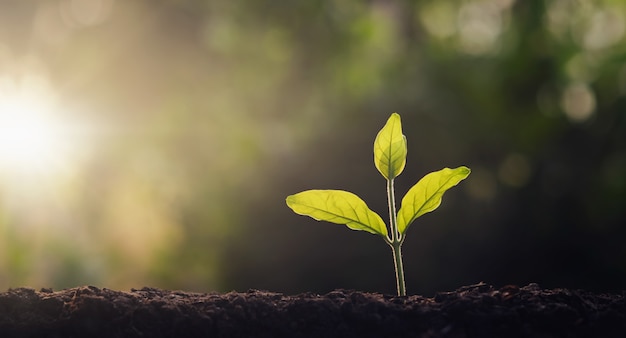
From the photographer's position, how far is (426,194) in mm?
1021

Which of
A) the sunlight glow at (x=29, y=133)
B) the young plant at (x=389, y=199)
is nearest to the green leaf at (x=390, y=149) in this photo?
the young plant at (x=389, y=199)

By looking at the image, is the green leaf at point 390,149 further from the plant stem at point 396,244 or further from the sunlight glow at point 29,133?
the sunlight glow at point 29,133

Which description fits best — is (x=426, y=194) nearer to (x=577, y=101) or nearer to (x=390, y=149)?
(x=390, y=149)

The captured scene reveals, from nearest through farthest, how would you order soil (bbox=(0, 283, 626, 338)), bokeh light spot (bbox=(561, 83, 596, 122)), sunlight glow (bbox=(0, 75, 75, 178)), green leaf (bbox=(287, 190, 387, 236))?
soil (bbox=(0, 283, 626, 338)), green leaf (bbox=(287, 190, 387, 236)), sunlight glow (bbox=(0, 75, 75, 178)), bokeh light spot (bbox=(561, 83, 596, 122))

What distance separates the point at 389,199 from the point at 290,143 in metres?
4.33

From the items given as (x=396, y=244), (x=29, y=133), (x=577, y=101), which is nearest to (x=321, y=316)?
(x=396, y=244)

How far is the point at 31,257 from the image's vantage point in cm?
483

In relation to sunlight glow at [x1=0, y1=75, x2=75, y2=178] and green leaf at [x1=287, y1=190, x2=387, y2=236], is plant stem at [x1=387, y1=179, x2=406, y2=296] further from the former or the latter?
sunlight glow at [x1=0, y1=75, x2=75, y2=178]

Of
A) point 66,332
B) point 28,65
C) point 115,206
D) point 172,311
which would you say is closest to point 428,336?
point 172,311

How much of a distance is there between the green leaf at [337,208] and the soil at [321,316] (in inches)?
5.4

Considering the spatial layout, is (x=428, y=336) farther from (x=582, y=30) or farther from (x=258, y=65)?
(x=582, y=30)

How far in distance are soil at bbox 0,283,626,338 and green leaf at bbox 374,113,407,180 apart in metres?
0.20

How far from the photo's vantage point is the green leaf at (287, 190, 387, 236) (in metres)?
0.99

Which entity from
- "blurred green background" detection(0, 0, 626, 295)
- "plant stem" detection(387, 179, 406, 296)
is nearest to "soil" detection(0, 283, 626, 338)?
"plant stem" detection(387, 179, 406, 296)
